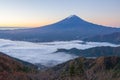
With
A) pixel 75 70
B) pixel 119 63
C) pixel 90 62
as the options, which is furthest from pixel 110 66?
pixel 75 70

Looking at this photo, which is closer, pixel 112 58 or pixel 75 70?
pixel 75 70

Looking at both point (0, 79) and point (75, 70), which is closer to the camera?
point (0, 79)

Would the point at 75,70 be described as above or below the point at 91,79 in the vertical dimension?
below

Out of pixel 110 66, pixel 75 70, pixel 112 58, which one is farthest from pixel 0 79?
pixel 112 58

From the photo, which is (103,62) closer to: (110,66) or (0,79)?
(110,66)

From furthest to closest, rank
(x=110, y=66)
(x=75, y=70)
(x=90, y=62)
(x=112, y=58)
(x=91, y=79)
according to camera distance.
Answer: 1. (x=90, y=62)
2. (x=112, y=58)
3. (x=110, y=66)
4. (x=75, y=70)
5. (x=91, y=79)

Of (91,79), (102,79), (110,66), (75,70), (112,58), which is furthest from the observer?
(112,58)

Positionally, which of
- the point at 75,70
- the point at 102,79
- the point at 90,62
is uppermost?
the point at 102,79

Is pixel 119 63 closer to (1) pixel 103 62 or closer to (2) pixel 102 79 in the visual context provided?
(1) pixel 103 62

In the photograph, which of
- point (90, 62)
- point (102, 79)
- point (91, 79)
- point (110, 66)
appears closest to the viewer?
point (91, 79)

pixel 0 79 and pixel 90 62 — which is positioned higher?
pixel 0 79
